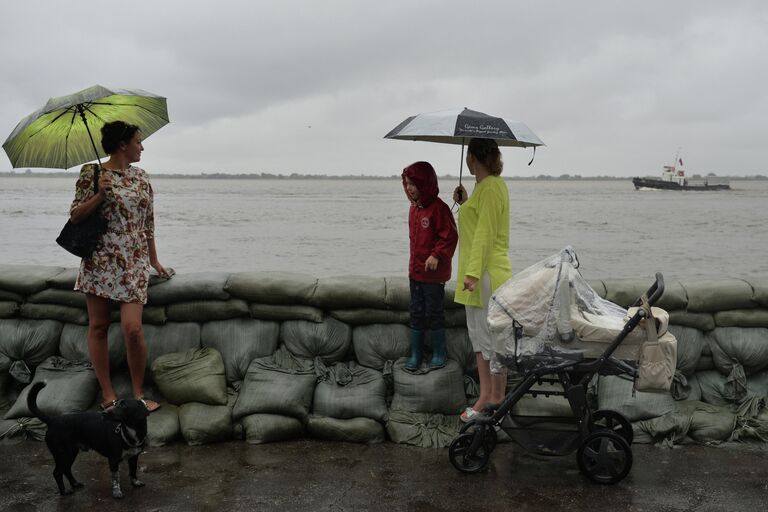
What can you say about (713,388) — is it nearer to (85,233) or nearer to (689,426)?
(689,426)

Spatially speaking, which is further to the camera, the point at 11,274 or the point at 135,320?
the point at 11,274

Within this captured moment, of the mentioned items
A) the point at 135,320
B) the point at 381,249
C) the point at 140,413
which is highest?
the point at 135,320

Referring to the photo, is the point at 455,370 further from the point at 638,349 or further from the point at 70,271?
the point at 70,271

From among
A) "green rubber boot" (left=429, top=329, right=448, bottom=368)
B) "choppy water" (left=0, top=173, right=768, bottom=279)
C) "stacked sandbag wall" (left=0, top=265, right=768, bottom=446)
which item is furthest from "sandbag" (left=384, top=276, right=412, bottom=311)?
"choppy water" (left=0, top=173, right=768, bottom=279)

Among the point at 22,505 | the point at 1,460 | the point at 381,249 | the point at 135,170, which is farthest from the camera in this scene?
the point at 381,249

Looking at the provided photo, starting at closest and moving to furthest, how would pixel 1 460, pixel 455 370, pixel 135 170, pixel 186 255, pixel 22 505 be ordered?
pixel 22 505
pixel 1 460
pixel 135 170
pixel 455 370
pixel 186 255

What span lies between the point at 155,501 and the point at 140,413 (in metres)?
0.38

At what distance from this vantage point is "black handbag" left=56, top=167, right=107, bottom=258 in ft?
12.7

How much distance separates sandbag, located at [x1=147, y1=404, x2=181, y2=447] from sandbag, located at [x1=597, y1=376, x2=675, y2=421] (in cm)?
233

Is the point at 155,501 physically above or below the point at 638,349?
below

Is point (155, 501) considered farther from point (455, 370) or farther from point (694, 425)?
point (694, 425)

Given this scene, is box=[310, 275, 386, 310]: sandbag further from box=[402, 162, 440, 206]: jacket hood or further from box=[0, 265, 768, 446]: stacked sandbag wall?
box=[402, 162, 440, 206]: jacket hood

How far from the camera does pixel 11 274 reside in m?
4.59

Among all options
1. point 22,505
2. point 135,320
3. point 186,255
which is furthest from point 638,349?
point 186,255
